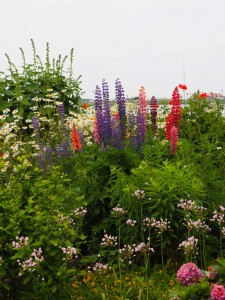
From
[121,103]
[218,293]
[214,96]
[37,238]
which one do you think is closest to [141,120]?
[121,103]

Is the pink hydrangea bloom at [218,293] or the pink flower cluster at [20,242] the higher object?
the pink flower cluster at [20,242]

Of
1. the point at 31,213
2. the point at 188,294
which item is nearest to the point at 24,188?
the point at 31,213

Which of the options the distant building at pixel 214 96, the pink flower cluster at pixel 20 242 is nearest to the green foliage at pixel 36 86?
the distant building at pixel 214 96

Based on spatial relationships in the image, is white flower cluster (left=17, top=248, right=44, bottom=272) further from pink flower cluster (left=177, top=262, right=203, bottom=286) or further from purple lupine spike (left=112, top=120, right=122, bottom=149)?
purple lupine spike (left=112, top=120, right=122, bottom=149)

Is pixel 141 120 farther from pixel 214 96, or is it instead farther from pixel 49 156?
pixel 214 96

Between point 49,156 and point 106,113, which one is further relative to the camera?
point 49,156

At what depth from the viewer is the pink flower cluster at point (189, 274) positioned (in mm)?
4270

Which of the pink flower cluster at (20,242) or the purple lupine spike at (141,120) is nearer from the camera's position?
the pink flower cluster at (20,242)

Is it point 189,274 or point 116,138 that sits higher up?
point 116,138

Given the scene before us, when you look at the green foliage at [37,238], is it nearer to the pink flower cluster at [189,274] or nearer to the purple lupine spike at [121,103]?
the pink flower cluster at [189,274]

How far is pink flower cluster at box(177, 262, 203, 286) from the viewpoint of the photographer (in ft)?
14.0

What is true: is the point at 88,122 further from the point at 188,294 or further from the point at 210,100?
the point at 188,294

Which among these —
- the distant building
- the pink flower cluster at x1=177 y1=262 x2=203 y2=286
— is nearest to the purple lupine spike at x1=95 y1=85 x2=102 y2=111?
the pink flower cluster at x1=177 y1=262 x2=203 y2=286

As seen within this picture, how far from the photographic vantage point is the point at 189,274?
428cm
